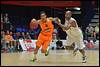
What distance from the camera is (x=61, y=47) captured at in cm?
2372

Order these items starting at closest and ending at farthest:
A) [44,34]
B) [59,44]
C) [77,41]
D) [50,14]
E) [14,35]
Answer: [77,41] → [44,34] → [14,35] → [59,44] → [50,14]

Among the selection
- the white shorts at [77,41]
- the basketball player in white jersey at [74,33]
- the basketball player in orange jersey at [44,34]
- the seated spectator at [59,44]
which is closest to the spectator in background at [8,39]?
the seated spectator at [59,44]

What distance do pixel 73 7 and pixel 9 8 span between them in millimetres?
5381

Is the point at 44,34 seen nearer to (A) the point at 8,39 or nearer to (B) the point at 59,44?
(A) the point at 8,39

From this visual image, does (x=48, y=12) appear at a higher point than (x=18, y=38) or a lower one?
higher

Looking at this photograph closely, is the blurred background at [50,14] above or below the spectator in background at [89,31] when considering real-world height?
above

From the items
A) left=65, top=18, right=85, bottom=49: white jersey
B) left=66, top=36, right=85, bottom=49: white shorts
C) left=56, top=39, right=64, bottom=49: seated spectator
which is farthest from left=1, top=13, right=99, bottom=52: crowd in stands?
left=65, top=18, right=85, bottom=49: white jersey

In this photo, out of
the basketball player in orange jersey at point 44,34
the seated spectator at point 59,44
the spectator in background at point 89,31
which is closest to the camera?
the basketball player in orange jersey at point 44,34

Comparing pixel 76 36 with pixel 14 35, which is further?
pixel 14 35

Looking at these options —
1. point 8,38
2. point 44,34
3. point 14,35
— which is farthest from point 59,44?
point 44,34

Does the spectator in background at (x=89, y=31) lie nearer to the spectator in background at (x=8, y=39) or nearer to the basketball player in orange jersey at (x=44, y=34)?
the spectator in background at (x=8, y=39)

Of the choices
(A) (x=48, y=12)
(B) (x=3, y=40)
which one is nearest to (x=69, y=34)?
(B) (x=3, y=40)

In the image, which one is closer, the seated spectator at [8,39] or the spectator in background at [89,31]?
the seated spectator at [8,39]

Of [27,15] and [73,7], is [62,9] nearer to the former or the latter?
[73,7]
